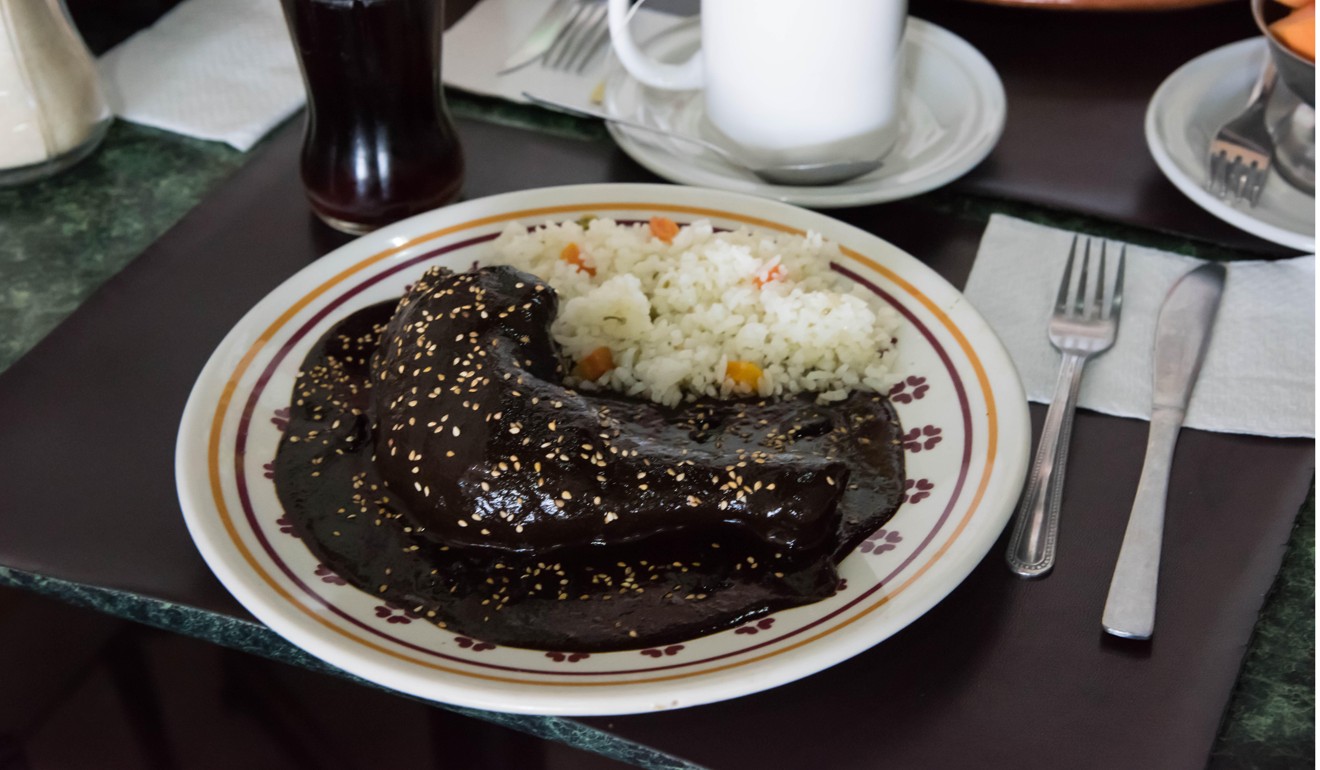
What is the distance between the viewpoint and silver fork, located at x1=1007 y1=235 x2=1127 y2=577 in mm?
1019

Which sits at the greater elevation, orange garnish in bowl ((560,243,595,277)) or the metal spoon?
orange garnish in bowl ((560,243,595,277))

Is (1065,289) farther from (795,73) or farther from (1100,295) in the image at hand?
(795,73)

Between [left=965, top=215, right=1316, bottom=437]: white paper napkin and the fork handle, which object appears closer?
the fork handle

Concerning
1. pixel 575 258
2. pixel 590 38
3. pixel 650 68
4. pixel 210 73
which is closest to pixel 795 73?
pixel 650 68

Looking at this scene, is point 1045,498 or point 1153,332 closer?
point 1045,498

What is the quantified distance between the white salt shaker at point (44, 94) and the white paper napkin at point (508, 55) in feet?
1.56

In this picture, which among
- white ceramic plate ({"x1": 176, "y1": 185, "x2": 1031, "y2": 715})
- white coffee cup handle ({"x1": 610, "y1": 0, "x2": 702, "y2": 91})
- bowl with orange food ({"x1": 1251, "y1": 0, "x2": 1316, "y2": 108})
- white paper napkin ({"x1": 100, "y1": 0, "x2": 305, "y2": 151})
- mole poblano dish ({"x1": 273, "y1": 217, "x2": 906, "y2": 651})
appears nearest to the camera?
white ceramic plate ({"x1": 176, "y1": 185, "x2": 1031, "y2": 715})

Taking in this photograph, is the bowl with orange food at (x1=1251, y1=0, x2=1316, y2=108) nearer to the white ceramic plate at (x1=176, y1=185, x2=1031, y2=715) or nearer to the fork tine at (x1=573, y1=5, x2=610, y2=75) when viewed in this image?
the white ceramic plate at (x1=176, y1=185, x2=1031, y2=715)

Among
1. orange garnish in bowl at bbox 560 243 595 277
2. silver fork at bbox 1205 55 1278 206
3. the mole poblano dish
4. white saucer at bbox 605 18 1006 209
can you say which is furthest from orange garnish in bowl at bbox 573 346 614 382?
silver fork at bbox 1205 55 1278 206

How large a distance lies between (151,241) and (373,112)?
345 millimetres

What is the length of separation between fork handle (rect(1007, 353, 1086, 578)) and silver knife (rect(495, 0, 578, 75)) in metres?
0.95

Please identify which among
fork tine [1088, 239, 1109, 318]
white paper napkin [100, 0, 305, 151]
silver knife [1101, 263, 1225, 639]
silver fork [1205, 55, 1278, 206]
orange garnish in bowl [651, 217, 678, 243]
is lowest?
silver knife [1101, 263, 1225, 639]

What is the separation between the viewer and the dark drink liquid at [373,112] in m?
1.26

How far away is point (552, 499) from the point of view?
974mm
